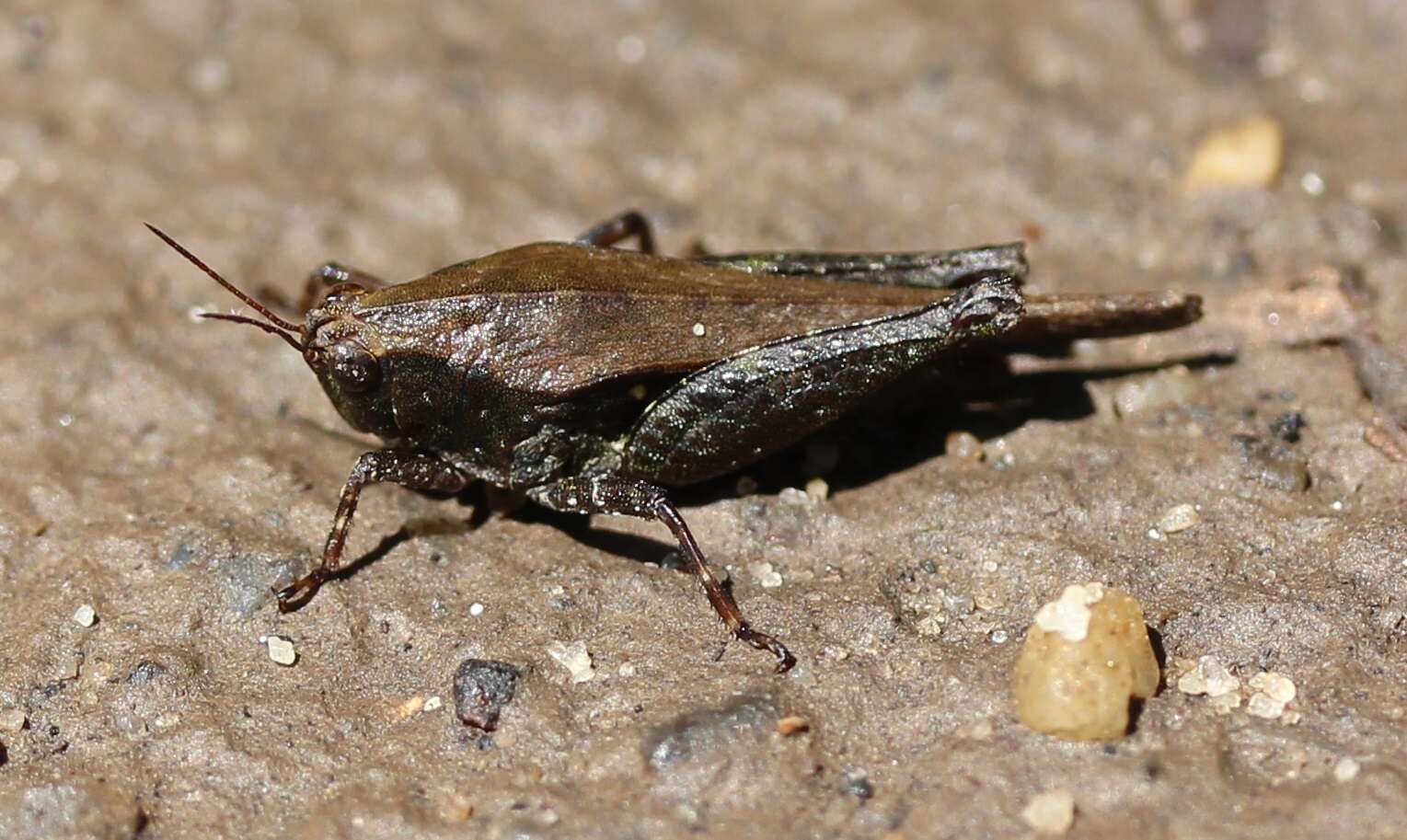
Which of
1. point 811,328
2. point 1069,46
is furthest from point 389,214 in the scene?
point 1069,46

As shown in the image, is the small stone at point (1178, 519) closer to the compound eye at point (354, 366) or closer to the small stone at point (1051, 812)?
the small stone at point (1051, 812)

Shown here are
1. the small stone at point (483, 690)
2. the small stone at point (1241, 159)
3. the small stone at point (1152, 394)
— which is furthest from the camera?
the small stone at point (1241, 159)

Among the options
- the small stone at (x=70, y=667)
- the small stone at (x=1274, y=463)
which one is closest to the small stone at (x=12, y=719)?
the small stone at (x=70, y=667)

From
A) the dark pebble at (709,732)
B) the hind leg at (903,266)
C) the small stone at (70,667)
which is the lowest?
the small stone at (70,667)

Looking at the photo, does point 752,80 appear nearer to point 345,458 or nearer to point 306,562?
point 345,458

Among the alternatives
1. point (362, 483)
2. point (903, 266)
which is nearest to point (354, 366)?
point (362, 483)

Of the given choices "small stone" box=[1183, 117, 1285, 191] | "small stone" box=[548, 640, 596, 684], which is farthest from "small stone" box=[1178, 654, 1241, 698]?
"small stone" box=[1183, 117, 1285, 191]

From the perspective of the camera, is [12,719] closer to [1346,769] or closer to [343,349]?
[343,349]
